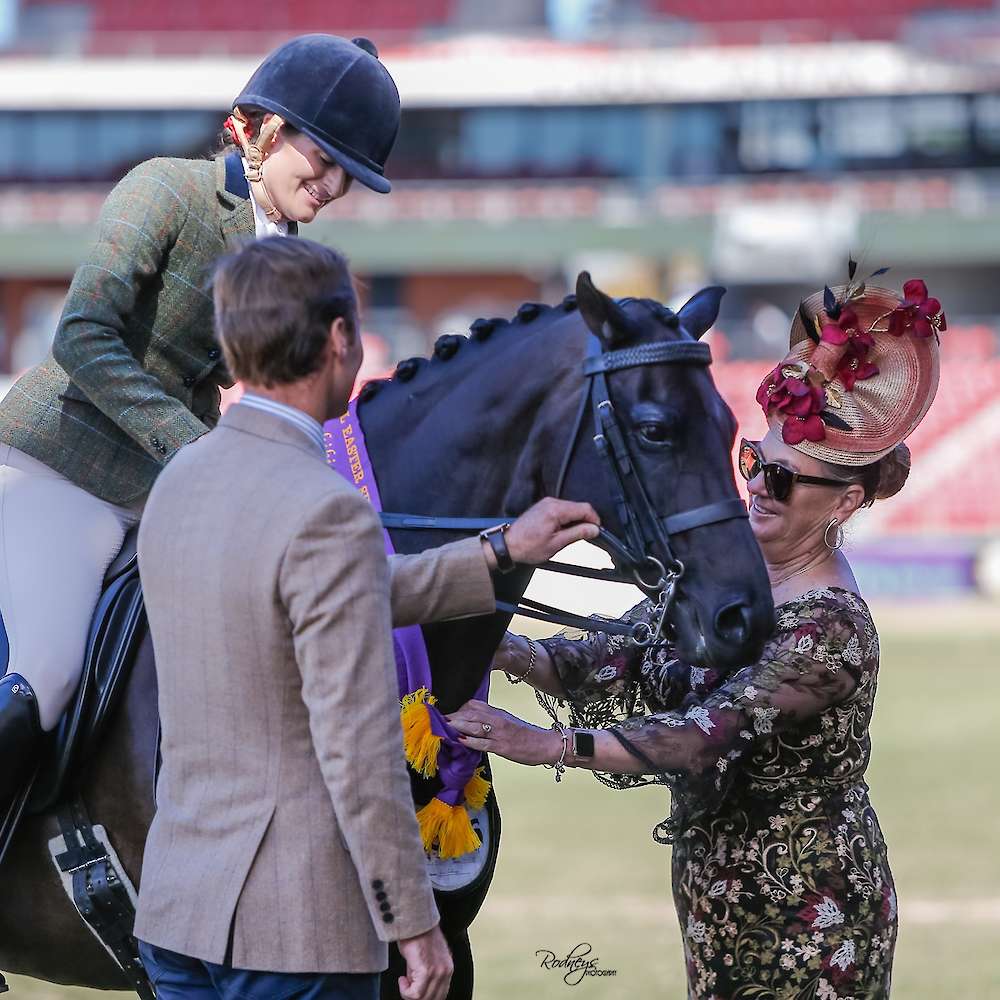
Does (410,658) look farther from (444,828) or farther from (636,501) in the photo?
(636,501)

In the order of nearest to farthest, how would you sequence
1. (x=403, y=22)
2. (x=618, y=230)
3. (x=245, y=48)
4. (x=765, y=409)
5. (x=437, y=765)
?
(x=437, y=765) → (x=765, y=409) → (x=618, y=230) → (x=245, y=48) → (x=403, y=22)

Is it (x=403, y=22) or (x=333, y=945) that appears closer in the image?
(x=333, y=945)

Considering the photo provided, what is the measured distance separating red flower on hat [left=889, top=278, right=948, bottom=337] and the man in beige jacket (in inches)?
51.4

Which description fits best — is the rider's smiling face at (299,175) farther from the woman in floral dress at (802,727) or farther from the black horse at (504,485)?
the woman in floral dress at (802,727)

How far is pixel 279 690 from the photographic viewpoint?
2240 millimetres

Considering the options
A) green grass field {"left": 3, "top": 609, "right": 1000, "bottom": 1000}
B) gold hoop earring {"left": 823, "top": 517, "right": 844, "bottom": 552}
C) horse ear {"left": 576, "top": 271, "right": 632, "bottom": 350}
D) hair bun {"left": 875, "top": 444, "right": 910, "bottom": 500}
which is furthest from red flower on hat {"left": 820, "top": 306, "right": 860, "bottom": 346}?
green grass field {"left": 3, "top": 609, "right": 1000, "bottom": 1000}

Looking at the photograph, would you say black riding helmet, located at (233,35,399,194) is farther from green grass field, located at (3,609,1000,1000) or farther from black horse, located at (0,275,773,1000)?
green grass field, located at (3,609,1000,1000)

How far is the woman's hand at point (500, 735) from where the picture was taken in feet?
9.05

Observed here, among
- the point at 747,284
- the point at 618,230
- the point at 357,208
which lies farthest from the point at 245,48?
the point at 747,284

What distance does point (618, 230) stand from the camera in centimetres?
3225

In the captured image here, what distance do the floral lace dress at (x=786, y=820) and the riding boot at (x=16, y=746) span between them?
114cm

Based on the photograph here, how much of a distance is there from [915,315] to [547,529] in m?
1.01

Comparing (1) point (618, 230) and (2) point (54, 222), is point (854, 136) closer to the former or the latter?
(1) point (618, 230)

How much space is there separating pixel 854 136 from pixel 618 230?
6.51 m
